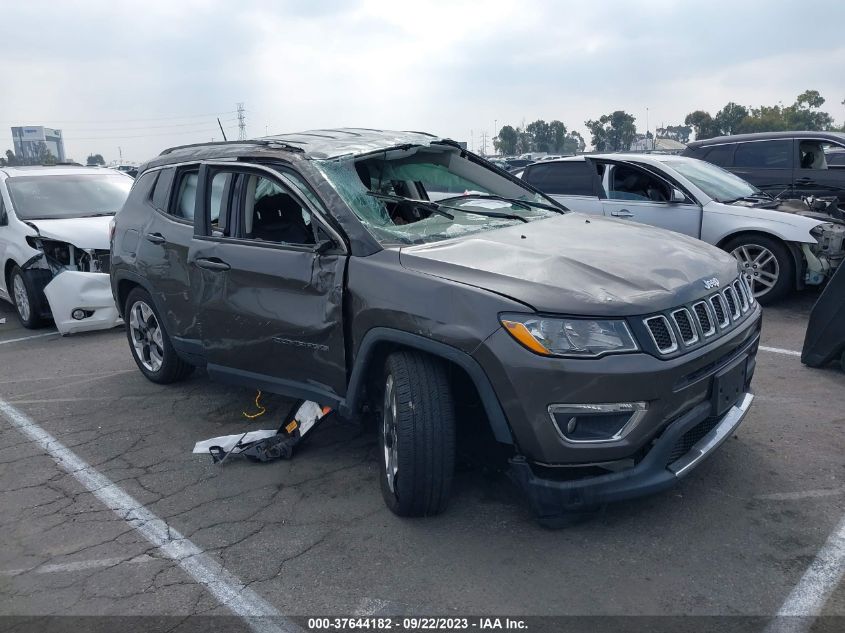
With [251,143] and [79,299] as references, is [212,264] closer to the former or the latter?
[251,143]

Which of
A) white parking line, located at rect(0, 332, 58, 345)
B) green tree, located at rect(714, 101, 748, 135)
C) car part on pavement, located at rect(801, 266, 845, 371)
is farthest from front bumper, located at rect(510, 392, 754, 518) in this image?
green tree, located at rect(714, 101, 748, 135)

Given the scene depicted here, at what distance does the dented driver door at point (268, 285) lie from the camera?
12.7 feet

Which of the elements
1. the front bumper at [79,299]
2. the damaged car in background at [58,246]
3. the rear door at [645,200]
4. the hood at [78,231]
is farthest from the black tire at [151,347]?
the rear door at [645,200]

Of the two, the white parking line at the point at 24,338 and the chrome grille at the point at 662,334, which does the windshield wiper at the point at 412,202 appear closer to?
the chrome grille at the point at 662,334

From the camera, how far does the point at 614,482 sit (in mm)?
3092

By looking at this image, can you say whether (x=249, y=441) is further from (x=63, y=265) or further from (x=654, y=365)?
(x=63, y=265)

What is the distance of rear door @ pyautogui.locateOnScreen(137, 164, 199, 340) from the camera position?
4836 millimetres

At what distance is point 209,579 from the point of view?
10.5 feet

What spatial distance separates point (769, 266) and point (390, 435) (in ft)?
18.6

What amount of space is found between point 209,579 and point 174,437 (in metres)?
1.84

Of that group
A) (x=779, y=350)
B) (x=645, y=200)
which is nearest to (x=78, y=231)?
(x=645, y=200)

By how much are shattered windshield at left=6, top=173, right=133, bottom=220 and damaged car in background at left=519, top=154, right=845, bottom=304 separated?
5.34m

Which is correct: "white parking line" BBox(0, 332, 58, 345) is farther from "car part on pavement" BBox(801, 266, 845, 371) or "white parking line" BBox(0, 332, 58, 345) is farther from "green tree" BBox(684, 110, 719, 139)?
"green tree" BBox(684, 110, 719, 139)

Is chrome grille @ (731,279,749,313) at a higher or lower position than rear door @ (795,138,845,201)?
lower
